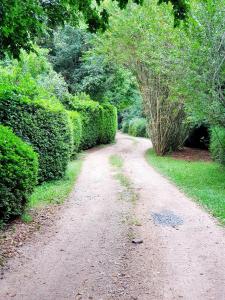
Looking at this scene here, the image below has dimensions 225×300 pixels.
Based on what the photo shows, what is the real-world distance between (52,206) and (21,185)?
68.7 inches

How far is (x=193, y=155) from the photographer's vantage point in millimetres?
20625

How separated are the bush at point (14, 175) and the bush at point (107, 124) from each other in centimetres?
1809

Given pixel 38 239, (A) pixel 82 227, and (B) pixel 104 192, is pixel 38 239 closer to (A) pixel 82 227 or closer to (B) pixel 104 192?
(A) pixel 82 227

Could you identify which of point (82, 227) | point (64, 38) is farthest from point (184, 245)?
point (64, 38)

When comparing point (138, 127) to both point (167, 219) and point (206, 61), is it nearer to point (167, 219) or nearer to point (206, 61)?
point (206, 61)

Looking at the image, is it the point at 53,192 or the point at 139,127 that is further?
the point at 139,127

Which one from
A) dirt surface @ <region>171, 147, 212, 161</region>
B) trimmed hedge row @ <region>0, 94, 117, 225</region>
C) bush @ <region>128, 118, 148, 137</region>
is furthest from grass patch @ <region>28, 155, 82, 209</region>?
bush @ <region>128, 118, 148, 137</region>

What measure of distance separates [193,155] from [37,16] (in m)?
16.5

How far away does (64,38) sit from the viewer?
26.8 metres

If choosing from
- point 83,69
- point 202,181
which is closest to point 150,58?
point 202,181

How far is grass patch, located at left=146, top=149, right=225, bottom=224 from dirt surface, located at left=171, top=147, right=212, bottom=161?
8.18 ft

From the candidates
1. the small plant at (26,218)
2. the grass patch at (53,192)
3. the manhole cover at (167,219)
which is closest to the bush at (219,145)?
the grass patch at (53,192)

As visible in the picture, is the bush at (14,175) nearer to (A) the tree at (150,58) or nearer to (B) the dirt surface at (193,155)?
(A) the tree at (150,58)

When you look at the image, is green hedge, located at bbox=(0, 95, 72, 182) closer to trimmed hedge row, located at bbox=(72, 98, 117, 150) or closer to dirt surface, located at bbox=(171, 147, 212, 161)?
trimmed hedge row, located at bbox=(72, 98, 117, 150)
